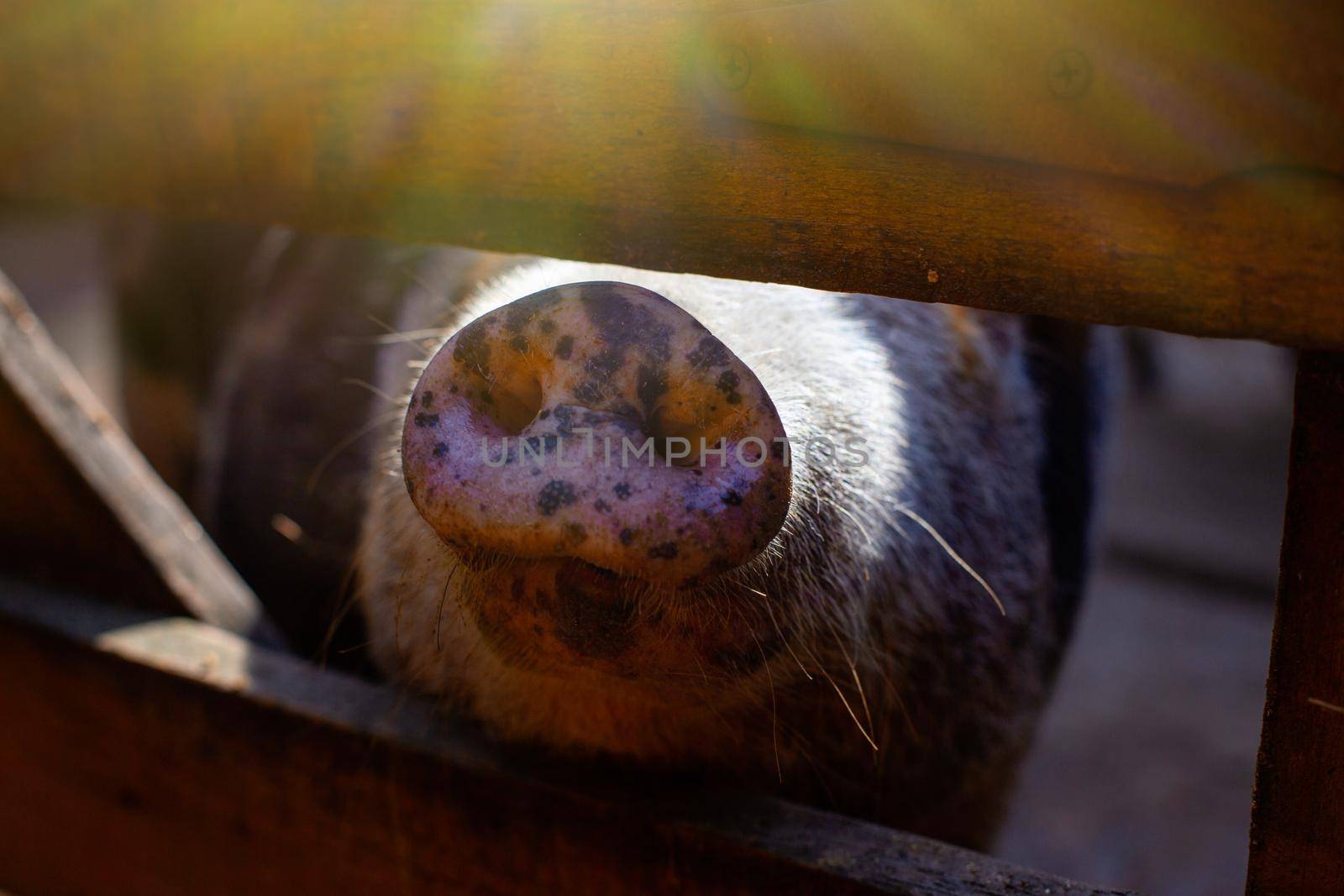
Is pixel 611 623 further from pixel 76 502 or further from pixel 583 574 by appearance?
Result: pixel 76 502

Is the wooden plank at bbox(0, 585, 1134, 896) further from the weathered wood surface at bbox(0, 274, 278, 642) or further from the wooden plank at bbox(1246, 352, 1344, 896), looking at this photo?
the wooden plank at bbox(1246, 352, 1344, 896)

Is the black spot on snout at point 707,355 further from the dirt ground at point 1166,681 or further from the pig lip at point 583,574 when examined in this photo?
the dirt ground at point 1166,681

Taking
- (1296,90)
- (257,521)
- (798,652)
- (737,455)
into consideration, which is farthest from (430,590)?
(257,521)

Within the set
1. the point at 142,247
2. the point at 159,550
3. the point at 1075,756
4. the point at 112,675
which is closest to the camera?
the point at 112,675

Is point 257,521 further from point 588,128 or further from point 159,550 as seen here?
point 588,128

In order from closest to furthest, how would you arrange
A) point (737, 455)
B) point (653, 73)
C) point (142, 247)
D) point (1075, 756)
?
point (737, 455) → point (653, 73) → point (142, 247) → point (1075, 756)

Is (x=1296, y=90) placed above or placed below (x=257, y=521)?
above

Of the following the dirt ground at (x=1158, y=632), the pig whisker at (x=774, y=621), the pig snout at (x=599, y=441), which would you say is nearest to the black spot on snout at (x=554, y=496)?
Result: the pig snout at (x=599, y=441)

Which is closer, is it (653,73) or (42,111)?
(653,73)
